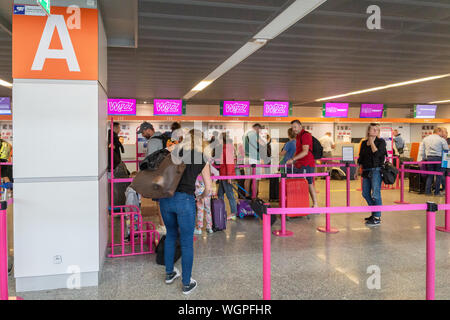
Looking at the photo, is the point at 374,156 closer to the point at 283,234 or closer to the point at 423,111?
the point at 283,234

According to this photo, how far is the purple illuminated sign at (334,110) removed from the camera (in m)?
12.7

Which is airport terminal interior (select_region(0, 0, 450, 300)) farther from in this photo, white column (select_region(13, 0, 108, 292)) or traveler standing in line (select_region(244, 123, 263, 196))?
traveler standing in line (select_region(244, 123, 263, 196))

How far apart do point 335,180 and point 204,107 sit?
6064 millimetres

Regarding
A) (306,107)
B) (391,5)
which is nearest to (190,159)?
(391,5)

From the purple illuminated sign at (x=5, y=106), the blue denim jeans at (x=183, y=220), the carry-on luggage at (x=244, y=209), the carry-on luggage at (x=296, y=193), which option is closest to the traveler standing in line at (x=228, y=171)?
the carry-on luggage at (x=244, y=209)

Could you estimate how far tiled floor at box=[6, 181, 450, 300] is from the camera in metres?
3.08

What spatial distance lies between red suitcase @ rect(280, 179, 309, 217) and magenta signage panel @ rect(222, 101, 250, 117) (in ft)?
20.7

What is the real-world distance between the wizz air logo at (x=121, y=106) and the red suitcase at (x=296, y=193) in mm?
7463

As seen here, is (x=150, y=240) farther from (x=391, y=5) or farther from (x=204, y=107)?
(x=204, y=107)

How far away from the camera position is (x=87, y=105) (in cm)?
324

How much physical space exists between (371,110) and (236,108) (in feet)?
18.6

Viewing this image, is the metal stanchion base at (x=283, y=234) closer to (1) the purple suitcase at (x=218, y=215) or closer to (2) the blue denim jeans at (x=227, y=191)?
(1) the purple suitcase at (x=218, y=215)

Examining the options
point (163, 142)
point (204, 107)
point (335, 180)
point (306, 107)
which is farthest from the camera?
point (306, 107)
